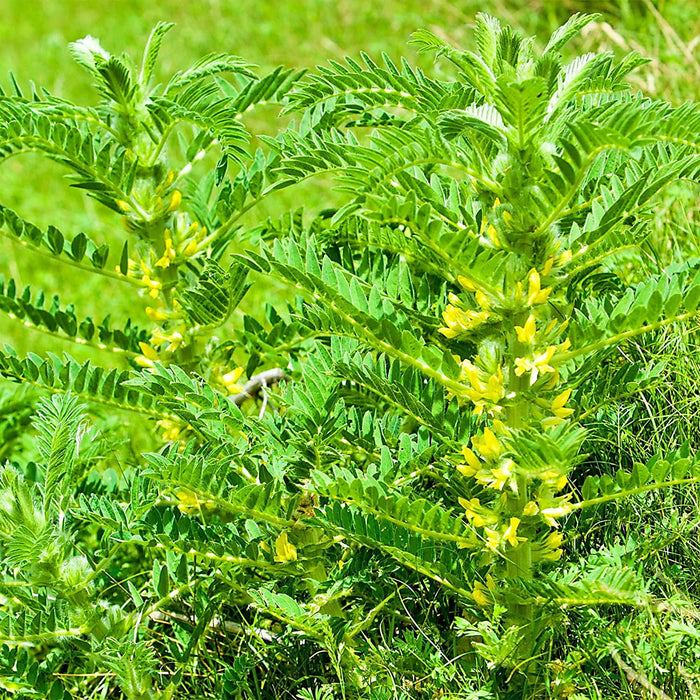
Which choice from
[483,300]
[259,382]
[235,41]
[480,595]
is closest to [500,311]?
[483,300]

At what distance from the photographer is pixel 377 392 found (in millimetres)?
1481

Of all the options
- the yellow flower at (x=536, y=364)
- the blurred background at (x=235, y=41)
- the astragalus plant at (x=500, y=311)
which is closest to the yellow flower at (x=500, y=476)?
the astragalus plant at (x=500, y=311)

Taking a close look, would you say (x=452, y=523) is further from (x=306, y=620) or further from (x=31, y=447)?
(x=31, y=447)

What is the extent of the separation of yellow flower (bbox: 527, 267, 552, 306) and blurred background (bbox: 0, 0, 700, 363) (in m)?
1.12

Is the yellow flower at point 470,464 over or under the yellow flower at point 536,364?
under

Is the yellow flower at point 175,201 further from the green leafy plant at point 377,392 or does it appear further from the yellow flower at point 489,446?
the yellow flower at point 489,446

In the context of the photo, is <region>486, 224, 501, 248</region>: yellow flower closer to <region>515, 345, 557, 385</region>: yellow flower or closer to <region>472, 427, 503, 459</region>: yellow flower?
<region>515, 345, 557, 385</region>: yellow flower

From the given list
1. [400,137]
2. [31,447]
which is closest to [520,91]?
[400,137]

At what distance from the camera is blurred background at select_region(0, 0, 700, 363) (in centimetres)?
321

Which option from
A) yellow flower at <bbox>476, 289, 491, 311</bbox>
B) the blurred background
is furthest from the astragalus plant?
the blurred background

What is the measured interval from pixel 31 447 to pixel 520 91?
5.61 feet

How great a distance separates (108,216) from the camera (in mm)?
4379

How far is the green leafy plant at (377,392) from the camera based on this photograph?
1.33 meters

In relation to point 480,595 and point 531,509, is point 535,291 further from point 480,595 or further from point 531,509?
point 480,595
